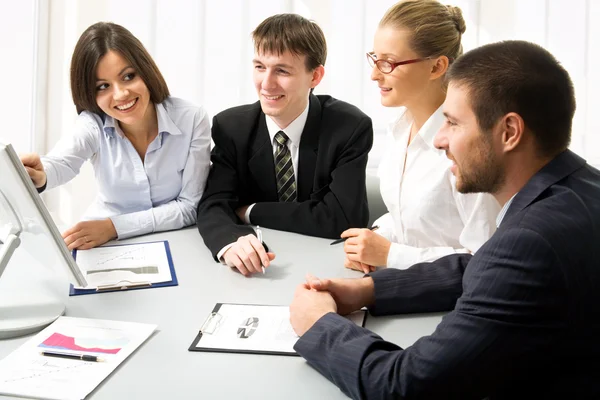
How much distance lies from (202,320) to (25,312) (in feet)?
1.29

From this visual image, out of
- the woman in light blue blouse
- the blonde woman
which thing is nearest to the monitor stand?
the woman in light blue blouse

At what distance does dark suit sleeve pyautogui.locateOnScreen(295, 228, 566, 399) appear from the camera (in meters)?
0.99

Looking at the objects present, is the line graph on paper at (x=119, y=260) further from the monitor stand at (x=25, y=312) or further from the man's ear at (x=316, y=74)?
the man's ear at (x=316, y=74)

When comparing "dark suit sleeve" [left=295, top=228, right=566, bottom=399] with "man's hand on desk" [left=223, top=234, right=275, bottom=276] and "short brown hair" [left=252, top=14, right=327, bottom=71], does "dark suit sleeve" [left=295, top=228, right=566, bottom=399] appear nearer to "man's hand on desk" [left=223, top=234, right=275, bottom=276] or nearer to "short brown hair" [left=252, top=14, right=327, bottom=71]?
"man's hand on desk" [left=223, top=234, right=275, bottom=276]

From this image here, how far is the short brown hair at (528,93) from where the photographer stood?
3.73ft

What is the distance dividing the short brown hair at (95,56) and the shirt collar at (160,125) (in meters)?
0.06

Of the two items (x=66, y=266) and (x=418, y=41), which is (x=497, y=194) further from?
(x=66, y=266)

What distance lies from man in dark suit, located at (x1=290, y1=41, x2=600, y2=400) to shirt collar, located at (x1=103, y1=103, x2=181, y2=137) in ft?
3.83

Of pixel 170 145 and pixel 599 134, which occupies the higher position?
pixel 170 145

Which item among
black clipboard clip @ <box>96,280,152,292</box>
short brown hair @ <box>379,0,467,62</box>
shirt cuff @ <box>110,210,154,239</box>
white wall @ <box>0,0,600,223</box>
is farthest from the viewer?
white wall @ <box>0,0,600,223</box>

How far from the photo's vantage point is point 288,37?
2191mm

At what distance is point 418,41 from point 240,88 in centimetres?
174

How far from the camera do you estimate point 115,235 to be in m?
2.00

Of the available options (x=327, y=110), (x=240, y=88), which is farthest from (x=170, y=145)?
(x=240, y=88)
